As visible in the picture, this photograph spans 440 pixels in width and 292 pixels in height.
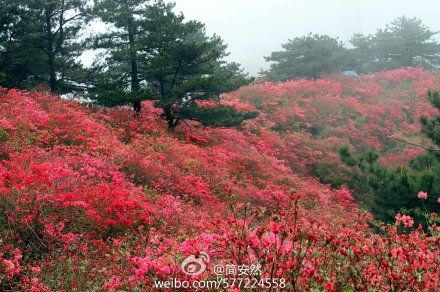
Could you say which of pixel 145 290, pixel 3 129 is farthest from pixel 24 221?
pixel 3 129

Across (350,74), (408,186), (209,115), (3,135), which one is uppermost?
(350,74)

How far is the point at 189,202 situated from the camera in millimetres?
11242

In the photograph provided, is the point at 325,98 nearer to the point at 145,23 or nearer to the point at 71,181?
the point at 145,23

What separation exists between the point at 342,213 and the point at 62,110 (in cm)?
1307

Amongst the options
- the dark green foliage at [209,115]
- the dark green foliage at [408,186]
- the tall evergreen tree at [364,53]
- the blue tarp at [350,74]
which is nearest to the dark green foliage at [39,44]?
the dark green foliage at [209,115]

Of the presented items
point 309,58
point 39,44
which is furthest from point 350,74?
point 39,44

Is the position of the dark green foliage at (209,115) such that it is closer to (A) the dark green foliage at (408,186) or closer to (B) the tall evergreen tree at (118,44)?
(B) the tall evergreen tree at (118,44)

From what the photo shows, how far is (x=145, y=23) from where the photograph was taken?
1928cm

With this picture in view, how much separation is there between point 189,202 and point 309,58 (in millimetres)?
30433

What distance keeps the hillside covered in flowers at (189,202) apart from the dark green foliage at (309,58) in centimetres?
870

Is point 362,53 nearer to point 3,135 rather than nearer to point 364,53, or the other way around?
point 364,53

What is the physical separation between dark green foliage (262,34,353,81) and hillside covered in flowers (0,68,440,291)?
342 inches

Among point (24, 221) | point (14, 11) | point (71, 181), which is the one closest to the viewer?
point (24, 221)

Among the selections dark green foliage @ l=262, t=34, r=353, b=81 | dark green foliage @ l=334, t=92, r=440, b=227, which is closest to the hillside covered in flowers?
dark green foliage @ l=334, t=92, r=440, b=227
